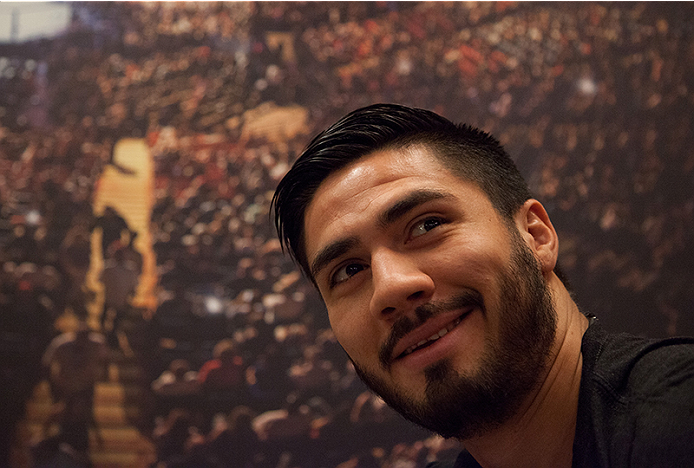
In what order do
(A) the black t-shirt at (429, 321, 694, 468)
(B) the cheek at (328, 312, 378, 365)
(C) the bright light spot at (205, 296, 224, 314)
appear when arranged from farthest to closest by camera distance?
(C) the bright light spot at (205, 296, 224, 314)
(B) the cheek at (328, 312, 378, 365)
(A) the black t-shirt at (429, 321, 694, 468)

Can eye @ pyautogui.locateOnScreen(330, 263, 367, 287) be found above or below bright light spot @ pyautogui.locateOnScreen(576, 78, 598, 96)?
below

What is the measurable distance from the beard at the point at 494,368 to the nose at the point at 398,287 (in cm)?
3

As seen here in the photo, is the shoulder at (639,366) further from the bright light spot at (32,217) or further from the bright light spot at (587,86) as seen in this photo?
the bright light spot at (32,217)

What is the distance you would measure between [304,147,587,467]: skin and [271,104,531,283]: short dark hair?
0.05 m

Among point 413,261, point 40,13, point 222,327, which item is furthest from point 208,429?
point 40,13

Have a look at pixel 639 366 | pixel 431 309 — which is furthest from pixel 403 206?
pixel 639 366

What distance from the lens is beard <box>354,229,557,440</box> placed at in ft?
2.97

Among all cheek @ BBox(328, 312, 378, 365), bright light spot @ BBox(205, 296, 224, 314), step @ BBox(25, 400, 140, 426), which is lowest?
step @ BBox(25, 400, 140, 426)

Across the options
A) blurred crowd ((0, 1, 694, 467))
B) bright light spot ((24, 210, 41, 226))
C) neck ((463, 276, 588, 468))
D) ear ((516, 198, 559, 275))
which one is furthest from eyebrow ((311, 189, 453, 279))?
bright light spot ((24, 210, 41, 226))

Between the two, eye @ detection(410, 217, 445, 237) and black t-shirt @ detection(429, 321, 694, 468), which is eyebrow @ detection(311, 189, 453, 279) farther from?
black t-shirt @ detection(429, 321, 694, 468)

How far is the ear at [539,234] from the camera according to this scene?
111cm

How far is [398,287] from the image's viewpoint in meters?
0.95

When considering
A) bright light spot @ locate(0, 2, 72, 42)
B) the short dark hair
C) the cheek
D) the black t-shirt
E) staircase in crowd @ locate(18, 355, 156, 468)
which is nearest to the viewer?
the black t-shirt

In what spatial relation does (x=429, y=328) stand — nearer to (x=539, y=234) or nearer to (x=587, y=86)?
(x=539, y=234)
